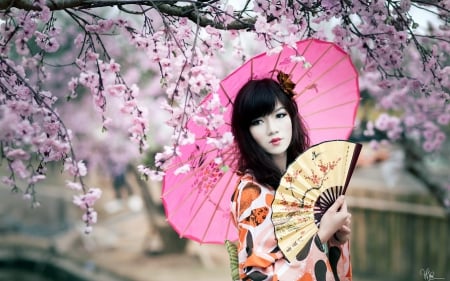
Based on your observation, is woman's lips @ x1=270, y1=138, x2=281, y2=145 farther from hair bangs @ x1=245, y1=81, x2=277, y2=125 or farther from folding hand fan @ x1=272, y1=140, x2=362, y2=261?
folding hand fan @ x1=272, y1=140, x2=362, y2=261

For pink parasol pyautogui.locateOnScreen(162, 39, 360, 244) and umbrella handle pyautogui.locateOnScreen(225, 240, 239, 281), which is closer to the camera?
umbrella handle pyautogui.locateOnScreen(225, 240, 239, 281)

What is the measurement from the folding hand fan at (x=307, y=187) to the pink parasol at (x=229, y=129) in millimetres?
420

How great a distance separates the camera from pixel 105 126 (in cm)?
238

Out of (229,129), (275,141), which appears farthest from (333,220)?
(229,129)

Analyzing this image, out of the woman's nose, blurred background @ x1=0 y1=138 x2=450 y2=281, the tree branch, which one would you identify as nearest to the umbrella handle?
the woman's nose

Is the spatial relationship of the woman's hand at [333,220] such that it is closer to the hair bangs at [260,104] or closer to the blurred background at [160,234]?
the hair bangs at [260,104]

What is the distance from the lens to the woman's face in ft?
7.26

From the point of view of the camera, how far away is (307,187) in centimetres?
200

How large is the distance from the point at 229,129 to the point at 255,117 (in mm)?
216

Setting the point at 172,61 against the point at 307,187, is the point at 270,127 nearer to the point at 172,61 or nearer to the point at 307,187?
the point at 307,187

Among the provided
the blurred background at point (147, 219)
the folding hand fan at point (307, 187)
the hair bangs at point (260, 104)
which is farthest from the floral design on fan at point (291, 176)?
the blurred background at point (147, 219)

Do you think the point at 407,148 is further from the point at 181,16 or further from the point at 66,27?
the point at 66,27

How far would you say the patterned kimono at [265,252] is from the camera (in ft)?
6.57

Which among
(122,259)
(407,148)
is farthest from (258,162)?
(122,259)
